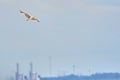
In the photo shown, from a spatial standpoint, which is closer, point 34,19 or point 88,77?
point 34,19

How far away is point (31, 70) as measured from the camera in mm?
148625

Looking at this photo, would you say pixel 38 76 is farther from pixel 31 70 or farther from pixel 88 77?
pixel 88 77

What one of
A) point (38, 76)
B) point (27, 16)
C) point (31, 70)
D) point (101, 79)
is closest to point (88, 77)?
point (101, 79)

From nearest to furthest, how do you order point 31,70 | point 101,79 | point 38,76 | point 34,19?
point 34,19
point 38,76
point 31,70
point 101,79

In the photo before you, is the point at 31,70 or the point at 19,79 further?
the point at 31,70

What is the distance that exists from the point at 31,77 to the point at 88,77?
5889cm

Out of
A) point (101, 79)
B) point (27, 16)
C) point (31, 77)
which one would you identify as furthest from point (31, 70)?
point (27, 16)

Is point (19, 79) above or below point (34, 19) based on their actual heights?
above

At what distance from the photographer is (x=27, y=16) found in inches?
1315

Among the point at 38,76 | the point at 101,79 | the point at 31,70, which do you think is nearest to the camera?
the point at 38,76

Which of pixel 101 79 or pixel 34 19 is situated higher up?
pixel 101 79

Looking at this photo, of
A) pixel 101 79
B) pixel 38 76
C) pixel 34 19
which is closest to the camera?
pixel 34 19

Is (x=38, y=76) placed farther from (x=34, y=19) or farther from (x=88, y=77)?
(x=34, y=19)

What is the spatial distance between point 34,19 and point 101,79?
162 metres
